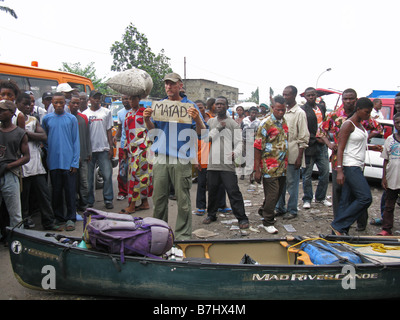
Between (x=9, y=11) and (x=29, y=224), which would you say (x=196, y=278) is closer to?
(x=29, y=224)

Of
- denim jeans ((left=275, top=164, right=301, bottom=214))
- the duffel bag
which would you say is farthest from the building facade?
the duffel bag

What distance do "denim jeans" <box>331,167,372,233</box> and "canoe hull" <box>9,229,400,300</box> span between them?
5.07 feet

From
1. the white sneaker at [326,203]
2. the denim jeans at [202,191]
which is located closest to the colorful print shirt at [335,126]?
the white sneaker at [326,203]

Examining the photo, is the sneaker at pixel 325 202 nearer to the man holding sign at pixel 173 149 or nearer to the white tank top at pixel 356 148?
the white tank top at pixel 356 148

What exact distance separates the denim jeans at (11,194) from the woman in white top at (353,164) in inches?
170

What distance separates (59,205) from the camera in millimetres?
4871

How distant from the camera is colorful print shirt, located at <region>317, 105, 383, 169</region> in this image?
199 inches

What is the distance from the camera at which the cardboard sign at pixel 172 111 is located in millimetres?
3785

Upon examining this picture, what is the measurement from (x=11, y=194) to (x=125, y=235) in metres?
2.10

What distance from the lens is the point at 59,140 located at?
474 centimetres

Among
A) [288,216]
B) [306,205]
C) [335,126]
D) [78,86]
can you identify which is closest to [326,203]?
[306,205]

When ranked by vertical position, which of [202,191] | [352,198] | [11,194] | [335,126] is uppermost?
[335,126]
